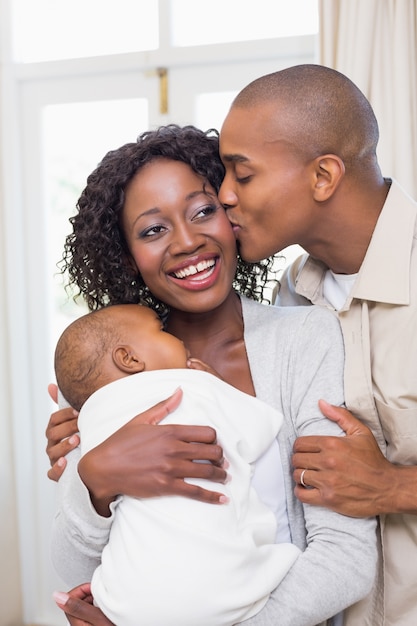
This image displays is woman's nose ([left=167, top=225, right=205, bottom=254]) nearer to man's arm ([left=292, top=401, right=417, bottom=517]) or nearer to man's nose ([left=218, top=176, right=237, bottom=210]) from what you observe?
man's nose ([left=218, top=176, right=237, bottom=210])

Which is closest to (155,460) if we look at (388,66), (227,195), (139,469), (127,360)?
(139,469)

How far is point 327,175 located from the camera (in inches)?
57.6

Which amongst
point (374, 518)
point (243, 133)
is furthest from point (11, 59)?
point (374, 518)

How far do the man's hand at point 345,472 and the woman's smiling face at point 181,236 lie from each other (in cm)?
34

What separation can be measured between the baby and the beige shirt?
22 cm

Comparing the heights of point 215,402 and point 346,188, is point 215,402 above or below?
below

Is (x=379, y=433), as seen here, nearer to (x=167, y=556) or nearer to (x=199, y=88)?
(x=167, y=556)

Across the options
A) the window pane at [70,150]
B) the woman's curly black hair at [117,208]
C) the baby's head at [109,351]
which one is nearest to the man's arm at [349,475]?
the baby's head at [109,351]

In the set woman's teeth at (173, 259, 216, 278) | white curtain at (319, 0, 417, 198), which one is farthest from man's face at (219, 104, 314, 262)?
white curtain at (319, 0, 417, 198)

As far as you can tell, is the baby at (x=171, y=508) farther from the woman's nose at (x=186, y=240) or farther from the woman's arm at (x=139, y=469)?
the woman's nose at (x=186, y=240)

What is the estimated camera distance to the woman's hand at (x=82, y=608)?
123 cm

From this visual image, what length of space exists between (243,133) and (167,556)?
2.68 ft

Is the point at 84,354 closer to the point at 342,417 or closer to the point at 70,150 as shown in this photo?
the point at 342,417

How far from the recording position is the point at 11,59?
314 cm
